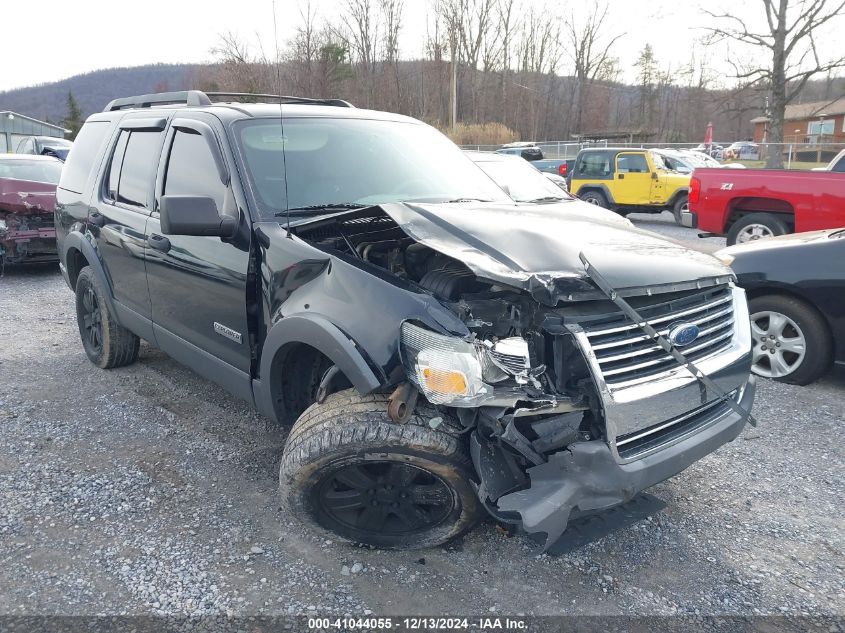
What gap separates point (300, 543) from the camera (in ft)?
9.66

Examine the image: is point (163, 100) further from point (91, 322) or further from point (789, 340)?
point (789, 340)

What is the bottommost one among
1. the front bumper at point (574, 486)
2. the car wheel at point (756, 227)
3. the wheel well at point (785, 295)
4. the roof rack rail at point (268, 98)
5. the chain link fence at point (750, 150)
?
the front bumper at point (574, 486)

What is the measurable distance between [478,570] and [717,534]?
1198mm

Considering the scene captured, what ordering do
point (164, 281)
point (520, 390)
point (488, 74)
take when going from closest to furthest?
point (520, 390)
point (164, 281)
point (488, 74)

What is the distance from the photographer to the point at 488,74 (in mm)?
53406

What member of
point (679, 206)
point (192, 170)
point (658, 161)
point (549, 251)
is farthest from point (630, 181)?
point (549, 251)

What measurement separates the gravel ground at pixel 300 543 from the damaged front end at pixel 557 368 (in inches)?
19.3

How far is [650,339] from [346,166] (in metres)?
1.95

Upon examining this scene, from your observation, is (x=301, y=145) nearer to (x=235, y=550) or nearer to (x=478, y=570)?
(x=235, y=550)

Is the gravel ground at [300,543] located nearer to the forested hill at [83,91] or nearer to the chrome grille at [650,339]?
the chrome grille at [650,339]

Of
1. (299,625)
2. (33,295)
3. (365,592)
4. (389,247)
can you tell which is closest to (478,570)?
(365,592)

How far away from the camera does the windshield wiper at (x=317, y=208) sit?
10.6 feet

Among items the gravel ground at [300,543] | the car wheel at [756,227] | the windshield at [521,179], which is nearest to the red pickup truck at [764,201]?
the car wheel at [756,227]

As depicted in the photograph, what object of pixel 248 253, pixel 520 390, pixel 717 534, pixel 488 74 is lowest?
pixel 717 534
